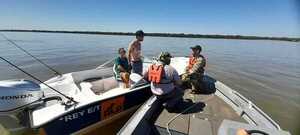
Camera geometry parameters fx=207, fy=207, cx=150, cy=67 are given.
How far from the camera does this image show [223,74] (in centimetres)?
1083

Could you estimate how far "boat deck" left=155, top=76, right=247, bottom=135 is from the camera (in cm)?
313

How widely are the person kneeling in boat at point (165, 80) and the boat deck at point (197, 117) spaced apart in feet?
0.70

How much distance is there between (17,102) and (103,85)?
2.35 metres

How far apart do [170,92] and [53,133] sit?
206 cm

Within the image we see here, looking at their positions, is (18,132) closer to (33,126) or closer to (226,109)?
(33,126)

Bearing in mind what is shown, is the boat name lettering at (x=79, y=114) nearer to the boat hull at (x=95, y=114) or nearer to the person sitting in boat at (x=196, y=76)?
the boat hull at (x=95, y=114)

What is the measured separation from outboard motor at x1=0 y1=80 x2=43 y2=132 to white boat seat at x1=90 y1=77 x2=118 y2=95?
173 centimetres

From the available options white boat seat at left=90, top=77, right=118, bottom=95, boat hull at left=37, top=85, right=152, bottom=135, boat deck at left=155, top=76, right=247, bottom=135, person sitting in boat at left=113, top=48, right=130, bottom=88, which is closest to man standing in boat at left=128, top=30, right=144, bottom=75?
person sitting in boat at left=113, top=48, right=130, bottom=88

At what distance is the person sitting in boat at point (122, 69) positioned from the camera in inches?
196

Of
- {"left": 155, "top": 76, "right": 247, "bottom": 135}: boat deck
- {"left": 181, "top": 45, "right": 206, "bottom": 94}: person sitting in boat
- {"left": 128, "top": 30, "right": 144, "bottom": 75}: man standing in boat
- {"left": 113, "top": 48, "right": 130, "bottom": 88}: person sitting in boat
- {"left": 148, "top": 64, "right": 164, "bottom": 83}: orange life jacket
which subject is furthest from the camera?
{"left": 128, "top": 30, "right": 144, "bottom": 75}: man standing in boat

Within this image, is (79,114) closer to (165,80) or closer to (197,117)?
(165,80)

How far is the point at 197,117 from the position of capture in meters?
3.52

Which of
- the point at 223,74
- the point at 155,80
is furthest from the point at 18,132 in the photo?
the point at 223,74

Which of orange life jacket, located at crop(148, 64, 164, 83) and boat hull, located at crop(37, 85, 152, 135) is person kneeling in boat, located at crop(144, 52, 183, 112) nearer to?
orange life jacket, located at crop(148, 64, 164, 83)
